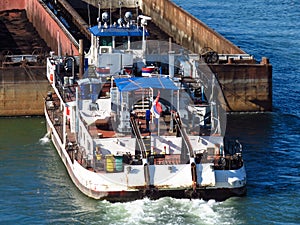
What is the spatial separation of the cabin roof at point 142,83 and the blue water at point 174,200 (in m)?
5.19

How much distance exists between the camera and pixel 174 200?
3931 centimetres

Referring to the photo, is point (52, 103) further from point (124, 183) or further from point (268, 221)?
point (268, 221)

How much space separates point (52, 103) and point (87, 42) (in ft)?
63.9

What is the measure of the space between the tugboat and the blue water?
0.67 metres

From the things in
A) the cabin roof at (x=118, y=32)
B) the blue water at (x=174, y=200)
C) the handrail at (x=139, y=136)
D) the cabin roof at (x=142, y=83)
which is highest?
the cabin roof at (x=118, y=32)

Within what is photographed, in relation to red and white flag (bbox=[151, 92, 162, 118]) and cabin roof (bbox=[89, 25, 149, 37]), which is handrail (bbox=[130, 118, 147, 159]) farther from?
cabin roof (bbox=[89, 25, 149, 37])

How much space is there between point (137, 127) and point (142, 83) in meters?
2.11

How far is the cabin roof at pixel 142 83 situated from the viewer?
139 feet

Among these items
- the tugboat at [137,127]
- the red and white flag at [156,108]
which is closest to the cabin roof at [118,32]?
the tugboat at [137,127]

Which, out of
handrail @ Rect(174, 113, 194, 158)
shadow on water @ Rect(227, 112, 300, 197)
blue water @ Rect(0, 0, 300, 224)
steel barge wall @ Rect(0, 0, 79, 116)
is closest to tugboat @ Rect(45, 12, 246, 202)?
handrail @ Rect(174, 113, 194, 158)

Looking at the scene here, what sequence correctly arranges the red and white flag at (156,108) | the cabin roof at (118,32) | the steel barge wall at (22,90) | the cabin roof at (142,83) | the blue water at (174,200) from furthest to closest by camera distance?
the steel barge wall at (22,90) → the cabin roof at (118,32) → the cabin roof at (142,83) → the red and white flag at (156,108) → the blue water at (174,200)

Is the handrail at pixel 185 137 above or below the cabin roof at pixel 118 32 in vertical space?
below

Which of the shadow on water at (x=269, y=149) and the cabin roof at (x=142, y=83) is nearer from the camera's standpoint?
the cabin roof at (x=142, y=83)

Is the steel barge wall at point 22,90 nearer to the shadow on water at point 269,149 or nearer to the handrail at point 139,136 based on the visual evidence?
the shadow on water at point 269,149
